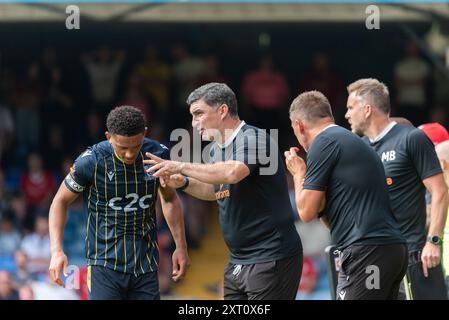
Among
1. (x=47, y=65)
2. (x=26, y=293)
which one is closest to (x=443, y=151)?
(x=26, y=293)

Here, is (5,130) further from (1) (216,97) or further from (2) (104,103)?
(1) (216,97)

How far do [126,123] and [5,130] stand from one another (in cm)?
953

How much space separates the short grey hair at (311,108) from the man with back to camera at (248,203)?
14.2 inches

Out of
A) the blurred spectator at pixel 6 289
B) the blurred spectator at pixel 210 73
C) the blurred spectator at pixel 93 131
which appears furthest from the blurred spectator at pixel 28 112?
the blurred spectator at pixel 6 289

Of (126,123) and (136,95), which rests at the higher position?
(136,95)

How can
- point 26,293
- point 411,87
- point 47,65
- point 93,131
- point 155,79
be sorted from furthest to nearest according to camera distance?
point 47,65, point 155,79, point 93,131, point 411,87, point 26,293

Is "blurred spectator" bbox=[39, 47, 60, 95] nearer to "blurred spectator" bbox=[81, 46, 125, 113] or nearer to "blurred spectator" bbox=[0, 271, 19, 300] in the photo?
"blurred spectator" bbox=[81, 46, 125, 113]

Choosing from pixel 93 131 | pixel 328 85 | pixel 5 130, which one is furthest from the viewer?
pixel 5 130

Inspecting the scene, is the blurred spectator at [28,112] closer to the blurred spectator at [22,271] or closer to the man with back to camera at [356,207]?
the blurred spectator at [22,271]

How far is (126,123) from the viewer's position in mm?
7039

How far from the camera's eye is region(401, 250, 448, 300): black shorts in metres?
7.91

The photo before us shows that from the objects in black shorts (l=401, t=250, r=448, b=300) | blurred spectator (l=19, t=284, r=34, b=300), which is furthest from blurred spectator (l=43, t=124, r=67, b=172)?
black shorts (l=401, t=250, r=448, b=300)

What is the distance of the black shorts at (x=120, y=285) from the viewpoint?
23.6ft
